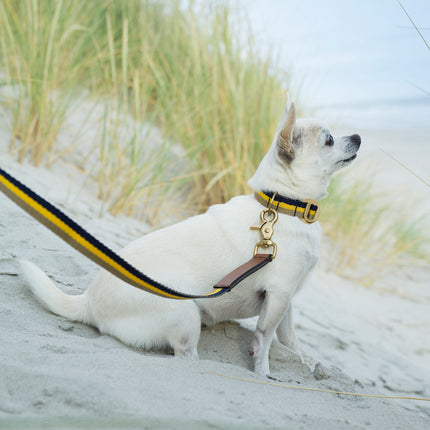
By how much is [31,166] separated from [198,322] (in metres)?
2.51

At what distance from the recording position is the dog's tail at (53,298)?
189 centimetres

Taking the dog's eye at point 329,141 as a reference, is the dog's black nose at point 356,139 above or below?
above

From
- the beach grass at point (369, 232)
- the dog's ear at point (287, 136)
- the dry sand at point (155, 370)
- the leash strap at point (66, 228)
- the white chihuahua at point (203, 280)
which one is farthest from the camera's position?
the beach grass at point (369, 232)

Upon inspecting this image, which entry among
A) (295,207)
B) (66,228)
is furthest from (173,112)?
(66,228)

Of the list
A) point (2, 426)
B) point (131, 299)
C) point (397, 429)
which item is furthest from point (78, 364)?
point (397, 429)

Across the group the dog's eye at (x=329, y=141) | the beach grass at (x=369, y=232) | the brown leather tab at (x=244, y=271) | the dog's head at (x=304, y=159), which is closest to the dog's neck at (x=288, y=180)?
the dog's head at (x=304, y=159)

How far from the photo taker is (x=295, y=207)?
2.00 meters

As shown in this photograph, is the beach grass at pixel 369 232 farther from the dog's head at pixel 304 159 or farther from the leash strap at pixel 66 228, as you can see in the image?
the leash strap at pixel 66 228

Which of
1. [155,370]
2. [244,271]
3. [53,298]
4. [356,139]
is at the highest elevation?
[356,139]

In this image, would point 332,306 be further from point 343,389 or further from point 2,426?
point 2,426

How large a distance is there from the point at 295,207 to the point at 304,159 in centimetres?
26

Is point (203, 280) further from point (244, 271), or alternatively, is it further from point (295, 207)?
point (295, 207)

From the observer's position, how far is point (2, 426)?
0.94 m

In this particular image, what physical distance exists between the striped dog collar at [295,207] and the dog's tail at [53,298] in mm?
886
